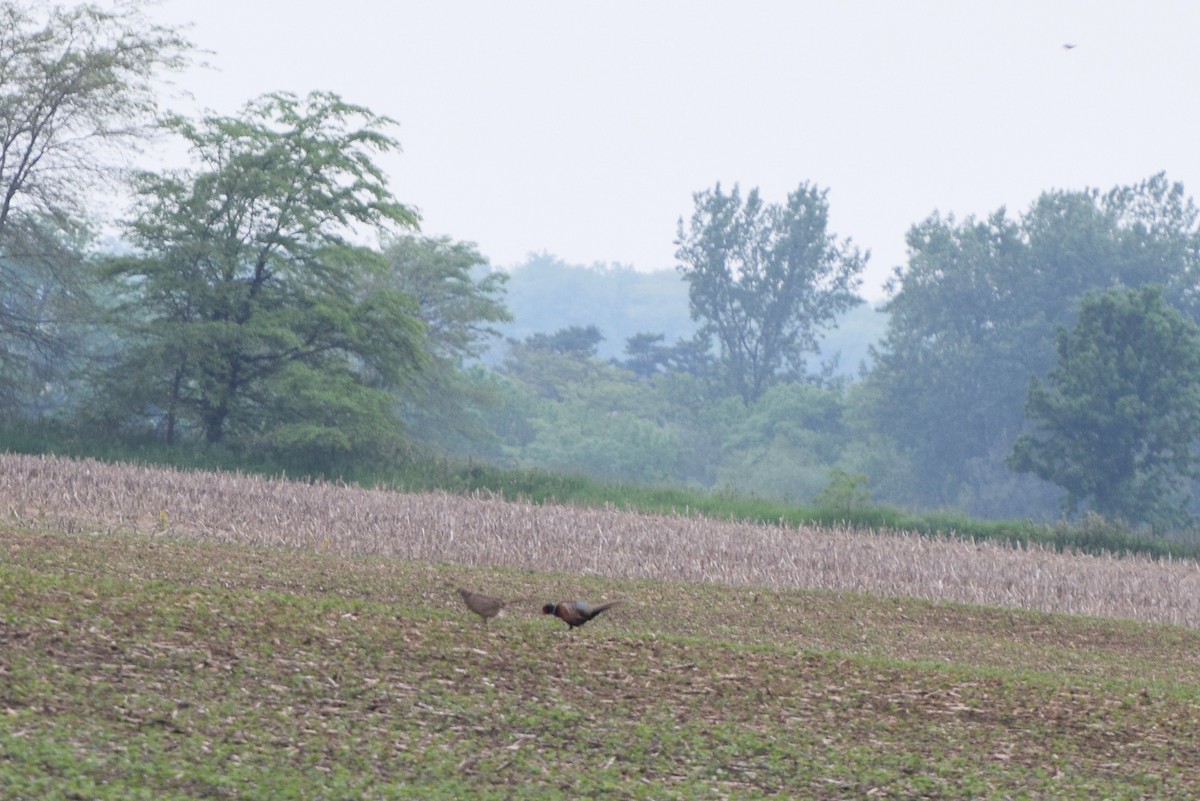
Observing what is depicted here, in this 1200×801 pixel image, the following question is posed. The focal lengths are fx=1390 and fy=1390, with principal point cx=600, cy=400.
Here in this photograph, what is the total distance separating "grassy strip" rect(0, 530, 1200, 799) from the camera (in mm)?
7652

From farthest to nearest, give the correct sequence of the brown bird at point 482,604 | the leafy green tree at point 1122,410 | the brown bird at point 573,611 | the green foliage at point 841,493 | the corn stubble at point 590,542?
the leafy green tree at point 1122,410 → the green foliage at point 841,493 → the corn stubble at point 590,542 → the brown bird at point 482,604 → the brown bird at point 573,611

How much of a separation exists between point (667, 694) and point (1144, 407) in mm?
38439

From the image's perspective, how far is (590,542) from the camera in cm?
2058

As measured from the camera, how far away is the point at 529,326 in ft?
578

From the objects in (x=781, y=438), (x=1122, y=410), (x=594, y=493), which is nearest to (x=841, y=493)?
(x=594, y=493)

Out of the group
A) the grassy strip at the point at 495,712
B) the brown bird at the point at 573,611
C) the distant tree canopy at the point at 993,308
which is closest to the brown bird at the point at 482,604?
the grassy strip at the point at 495,712

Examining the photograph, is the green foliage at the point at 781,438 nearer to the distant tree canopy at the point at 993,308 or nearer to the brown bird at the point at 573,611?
the distant tree canopy at the point at 993,308

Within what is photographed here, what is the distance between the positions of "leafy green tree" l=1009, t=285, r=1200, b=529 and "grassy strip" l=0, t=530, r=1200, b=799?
32979mm

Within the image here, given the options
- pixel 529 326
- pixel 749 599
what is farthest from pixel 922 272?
pixel 529 326

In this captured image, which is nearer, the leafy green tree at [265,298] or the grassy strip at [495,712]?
the grassy strip at [495,712]

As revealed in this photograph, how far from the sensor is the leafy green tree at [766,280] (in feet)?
249

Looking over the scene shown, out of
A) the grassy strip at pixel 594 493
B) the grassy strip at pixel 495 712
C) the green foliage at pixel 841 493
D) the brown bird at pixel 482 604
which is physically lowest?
the grassy strip at pixel 495 712

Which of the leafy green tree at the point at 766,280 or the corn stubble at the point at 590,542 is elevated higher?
the leafy green tree at the point at 766,280

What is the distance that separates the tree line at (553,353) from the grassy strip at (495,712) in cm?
2206
